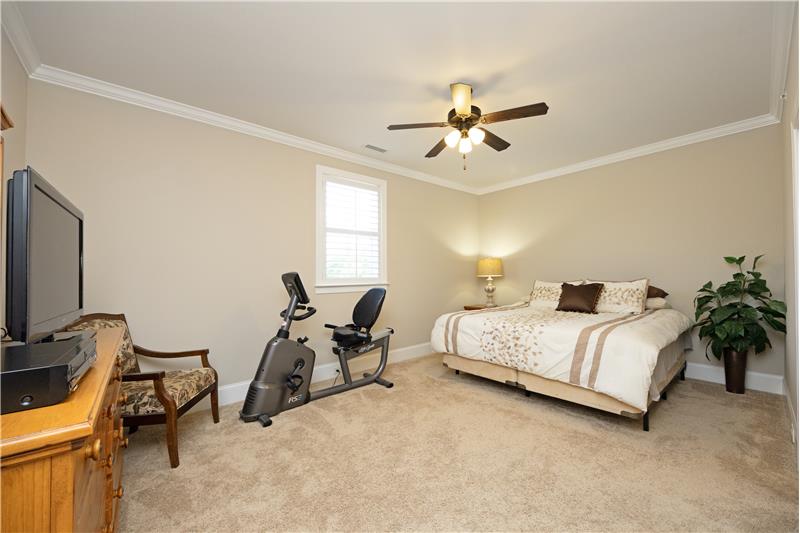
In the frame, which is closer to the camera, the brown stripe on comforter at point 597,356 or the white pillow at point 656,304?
the brown stripe on comforter at point 597,356

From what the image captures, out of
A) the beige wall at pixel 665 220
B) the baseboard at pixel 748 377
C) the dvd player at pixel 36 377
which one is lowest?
the baseboard at pixel 748 377

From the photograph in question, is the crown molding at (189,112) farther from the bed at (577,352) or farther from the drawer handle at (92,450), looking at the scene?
the drawer handle at (92,450)

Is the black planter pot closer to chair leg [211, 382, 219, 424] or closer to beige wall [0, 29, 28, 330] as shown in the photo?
chair leg [211, 382, 219, 424]

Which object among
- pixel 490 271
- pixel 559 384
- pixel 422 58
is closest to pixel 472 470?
pixel 559 384

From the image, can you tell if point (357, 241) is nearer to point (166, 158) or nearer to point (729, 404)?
point (166, 158)

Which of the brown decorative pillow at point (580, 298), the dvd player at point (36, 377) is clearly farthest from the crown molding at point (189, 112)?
the brown decorative pillow at point (580, 298)

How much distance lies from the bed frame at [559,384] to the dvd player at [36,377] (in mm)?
2892

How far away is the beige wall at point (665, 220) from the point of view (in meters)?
3.25

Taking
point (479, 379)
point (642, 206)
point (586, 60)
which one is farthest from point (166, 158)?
point (642, 206)

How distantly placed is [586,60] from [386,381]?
10.1 feet

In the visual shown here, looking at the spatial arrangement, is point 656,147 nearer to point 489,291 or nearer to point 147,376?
point 489,291

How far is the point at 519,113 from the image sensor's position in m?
2.35

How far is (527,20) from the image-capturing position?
6.51ft

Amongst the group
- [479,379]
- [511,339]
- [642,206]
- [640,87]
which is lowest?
[479,379]
